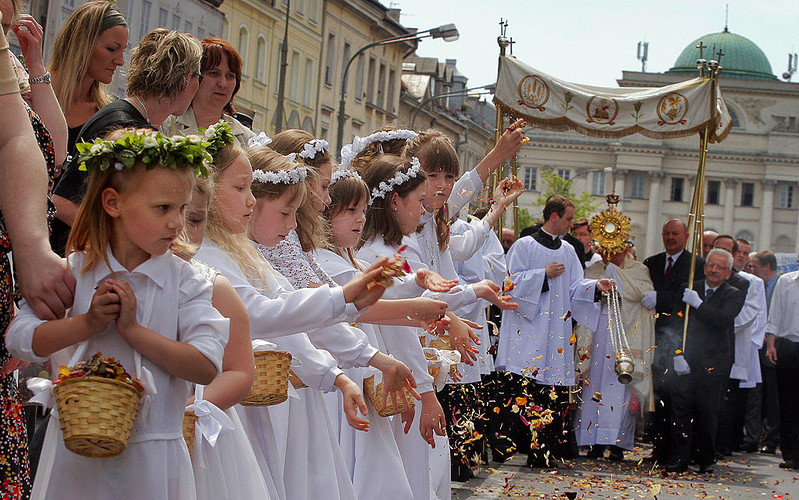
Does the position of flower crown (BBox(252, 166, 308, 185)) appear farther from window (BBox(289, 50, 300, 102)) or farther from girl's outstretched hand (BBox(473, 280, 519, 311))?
window (BBox(289, 50, 300, 102))

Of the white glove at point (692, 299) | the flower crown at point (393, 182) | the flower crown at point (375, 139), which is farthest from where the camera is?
the white glove at point (692, 299)

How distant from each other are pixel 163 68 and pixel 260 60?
38.9m

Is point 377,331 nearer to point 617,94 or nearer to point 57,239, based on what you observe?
point 57,239

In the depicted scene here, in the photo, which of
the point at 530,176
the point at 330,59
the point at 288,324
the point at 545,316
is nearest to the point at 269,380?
the point at 288,324

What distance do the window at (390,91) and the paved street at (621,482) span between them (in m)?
46.1

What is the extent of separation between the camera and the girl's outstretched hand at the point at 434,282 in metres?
4.60

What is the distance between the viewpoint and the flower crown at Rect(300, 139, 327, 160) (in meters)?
5.54

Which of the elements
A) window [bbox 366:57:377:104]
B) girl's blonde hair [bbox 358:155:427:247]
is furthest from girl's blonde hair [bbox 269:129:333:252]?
window [bbox 366:57:377:104]

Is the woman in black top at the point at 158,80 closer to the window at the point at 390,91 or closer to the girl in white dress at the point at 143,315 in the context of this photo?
the girl in white dress at the point at 143,315

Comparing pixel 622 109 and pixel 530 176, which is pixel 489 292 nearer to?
pixel 622 109

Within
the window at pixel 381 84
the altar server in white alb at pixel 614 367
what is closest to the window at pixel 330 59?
the window at pixel 381 84

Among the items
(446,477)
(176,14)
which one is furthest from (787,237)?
(446,477)

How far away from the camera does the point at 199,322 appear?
332cm

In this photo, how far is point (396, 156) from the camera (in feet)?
22.6
